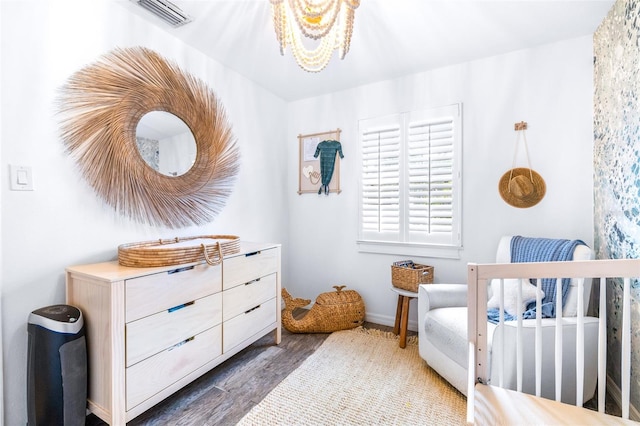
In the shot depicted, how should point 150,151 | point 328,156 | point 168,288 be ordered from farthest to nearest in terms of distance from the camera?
point 328,156
point 150,151
point 168,288

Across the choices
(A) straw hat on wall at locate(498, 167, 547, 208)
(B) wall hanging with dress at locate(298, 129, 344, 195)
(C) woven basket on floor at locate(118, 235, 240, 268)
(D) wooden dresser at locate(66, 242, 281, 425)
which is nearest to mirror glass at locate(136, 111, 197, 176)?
(C) woven basket on floor at locate(118, 235, 240, 268)

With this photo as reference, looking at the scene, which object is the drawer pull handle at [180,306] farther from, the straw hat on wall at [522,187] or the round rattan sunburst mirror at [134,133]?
the straw hat on wall at [522,187]

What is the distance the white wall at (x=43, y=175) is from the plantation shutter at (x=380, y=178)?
1830 mm

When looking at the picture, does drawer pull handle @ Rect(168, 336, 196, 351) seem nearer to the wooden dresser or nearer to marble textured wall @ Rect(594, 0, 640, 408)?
the wooden dresser

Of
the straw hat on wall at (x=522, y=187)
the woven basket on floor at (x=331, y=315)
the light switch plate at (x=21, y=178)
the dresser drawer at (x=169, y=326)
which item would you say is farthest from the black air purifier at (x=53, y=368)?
the straw hat on wall at (x=522, y=187)

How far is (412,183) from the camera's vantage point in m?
2.59

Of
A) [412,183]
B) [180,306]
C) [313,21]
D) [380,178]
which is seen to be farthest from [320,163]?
[180,306]

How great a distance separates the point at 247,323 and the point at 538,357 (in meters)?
1.66

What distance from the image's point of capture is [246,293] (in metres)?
2.03

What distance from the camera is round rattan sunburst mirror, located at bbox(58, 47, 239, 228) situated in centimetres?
159

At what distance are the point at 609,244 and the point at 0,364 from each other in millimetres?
3297

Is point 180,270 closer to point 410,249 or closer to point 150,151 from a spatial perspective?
point 150,151

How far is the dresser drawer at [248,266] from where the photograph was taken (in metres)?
1.88

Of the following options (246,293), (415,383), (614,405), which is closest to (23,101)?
(246,293)
